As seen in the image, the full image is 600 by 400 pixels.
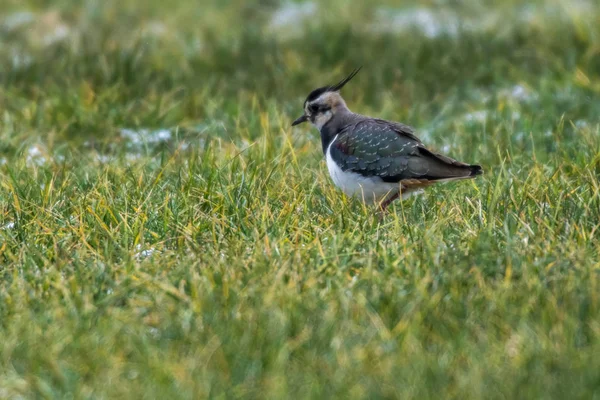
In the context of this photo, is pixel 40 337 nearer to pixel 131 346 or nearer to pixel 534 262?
pixel 131 346

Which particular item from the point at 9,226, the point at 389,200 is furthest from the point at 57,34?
the point at 389,200

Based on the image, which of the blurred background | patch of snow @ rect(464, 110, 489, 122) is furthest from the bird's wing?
patch of snow @ rect(464, 110, 489, 122)

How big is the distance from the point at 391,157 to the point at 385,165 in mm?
60

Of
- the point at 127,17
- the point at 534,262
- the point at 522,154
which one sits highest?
the point at 534,262

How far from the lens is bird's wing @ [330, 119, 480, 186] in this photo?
5629 mm

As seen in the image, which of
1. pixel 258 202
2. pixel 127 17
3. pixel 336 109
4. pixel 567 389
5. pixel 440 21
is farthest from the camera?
pixel 127 17

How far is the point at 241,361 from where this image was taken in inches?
147

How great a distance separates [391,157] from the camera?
5742mm

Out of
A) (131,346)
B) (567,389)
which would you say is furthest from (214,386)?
(567,389)

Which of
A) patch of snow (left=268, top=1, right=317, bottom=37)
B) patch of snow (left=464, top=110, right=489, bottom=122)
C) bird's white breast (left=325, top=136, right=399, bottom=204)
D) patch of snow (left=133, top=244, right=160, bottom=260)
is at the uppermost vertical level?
patch of snow (left=133, top=244, right=160, bottom=260)

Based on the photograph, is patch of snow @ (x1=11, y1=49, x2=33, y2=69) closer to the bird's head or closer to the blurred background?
the blurred background

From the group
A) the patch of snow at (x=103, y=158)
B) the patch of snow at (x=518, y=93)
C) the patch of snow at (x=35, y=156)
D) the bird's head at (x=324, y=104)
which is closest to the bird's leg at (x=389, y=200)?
the bird's head at (x=324, y=104)

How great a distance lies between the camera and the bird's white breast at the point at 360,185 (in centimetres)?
572

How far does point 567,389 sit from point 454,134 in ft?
13.6
